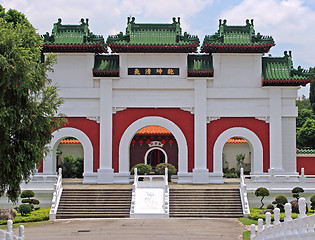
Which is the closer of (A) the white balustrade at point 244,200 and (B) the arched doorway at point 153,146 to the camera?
(A) the white balustrade at point 244,200

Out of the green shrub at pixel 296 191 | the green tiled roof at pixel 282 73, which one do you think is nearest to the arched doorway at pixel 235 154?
the green tiled roof at pixel 282 73

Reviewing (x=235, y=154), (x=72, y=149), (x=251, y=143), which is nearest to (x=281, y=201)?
(x=251, y=143)

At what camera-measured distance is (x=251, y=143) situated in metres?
27.9

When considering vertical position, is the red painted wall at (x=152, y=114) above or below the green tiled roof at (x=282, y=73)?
below

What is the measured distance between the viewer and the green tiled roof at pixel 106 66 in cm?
2762

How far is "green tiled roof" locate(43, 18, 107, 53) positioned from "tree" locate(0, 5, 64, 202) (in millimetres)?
12969

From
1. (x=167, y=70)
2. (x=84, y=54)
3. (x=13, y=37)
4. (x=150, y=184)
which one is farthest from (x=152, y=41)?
(x=13, y=37)

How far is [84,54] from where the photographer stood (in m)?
28.1

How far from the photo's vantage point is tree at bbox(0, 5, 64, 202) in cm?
1331

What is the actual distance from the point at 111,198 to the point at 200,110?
23.4ft

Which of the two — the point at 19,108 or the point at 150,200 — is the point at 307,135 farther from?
the point at 19,108

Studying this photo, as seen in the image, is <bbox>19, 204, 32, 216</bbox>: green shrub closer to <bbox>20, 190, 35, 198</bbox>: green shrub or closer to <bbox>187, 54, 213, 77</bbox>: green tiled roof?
<bbox>20, 190, 35, 198</bbox>: green shrub

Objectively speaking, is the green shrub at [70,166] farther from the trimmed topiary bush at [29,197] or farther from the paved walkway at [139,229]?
the paved walkway at [139,229]

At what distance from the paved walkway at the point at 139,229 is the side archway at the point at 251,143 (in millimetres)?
6138
